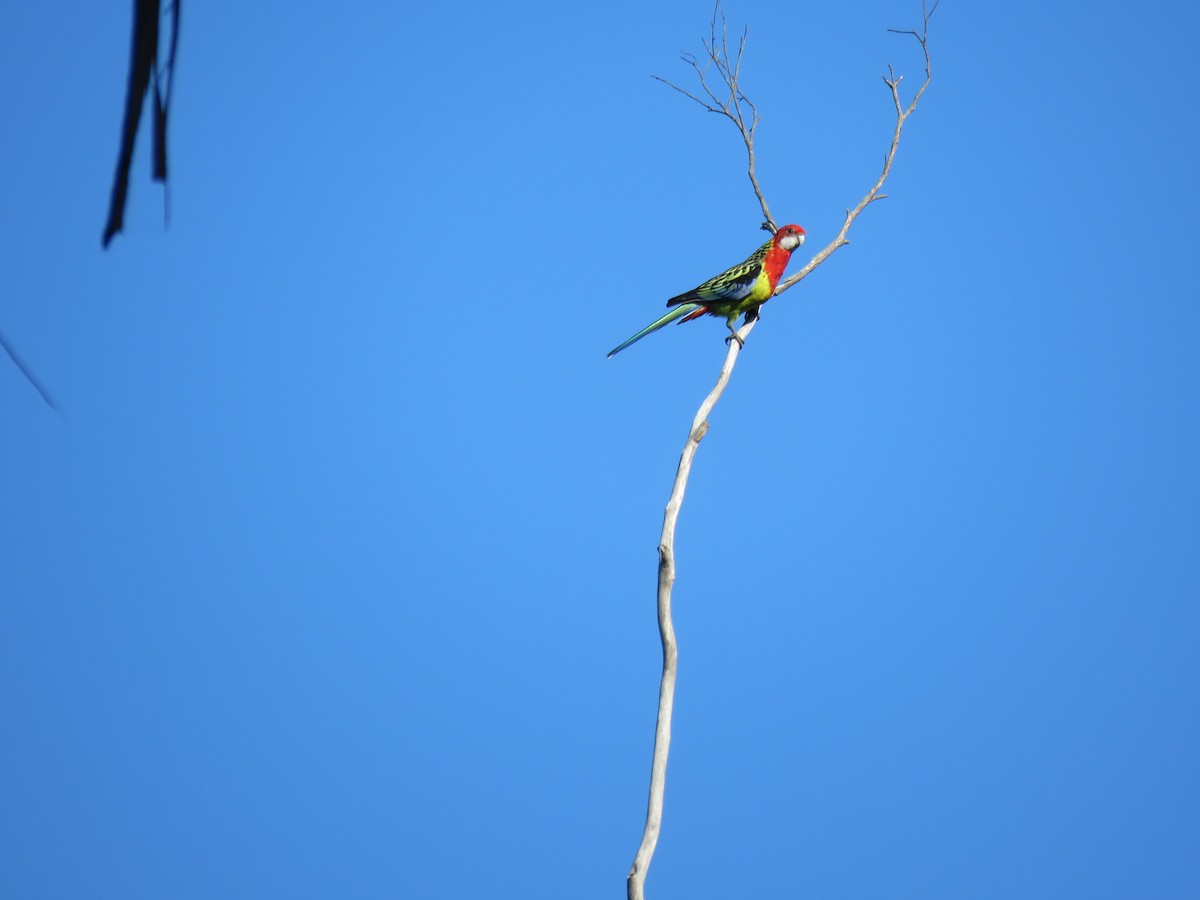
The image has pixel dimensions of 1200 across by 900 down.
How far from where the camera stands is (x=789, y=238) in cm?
690

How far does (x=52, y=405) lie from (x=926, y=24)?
6.71 m

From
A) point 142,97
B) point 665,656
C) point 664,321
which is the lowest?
point 142,97

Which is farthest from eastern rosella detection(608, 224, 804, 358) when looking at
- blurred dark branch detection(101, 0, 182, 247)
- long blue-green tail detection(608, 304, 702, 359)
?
blurred dark branch detection(101, 0, 182, 247)

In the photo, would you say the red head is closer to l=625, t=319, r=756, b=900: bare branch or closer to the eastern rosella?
the eastern rosella

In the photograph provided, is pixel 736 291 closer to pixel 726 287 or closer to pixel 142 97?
pixel 726 287

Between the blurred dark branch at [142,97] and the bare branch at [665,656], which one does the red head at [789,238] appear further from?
the blurred dark branch at [142,97]

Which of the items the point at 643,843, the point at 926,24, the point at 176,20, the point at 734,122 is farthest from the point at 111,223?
the point at 926,24

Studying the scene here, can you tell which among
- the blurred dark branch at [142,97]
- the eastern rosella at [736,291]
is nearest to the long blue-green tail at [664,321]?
the eastern rosella at [736,291]

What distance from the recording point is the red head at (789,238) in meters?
6.84

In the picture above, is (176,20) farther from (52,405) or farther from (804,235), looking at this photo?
(804,235)

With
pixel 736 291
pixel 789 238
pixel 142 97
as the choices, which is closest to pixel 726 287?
pixel 736 291

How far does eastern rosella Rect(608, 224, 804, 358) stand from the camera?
6434 mm

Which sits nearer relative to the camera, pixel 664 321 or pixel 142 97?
pixel 142 97

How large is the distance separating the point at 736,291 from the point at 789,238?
0.69m
